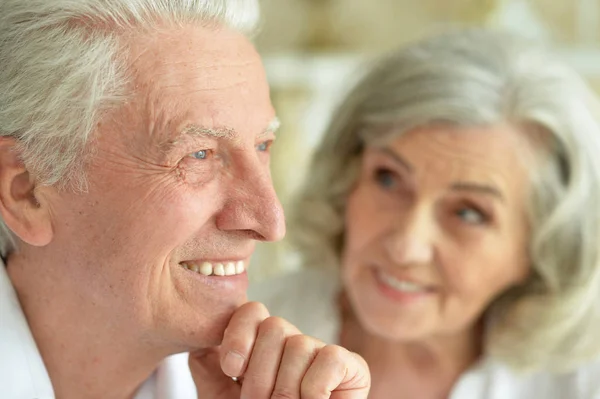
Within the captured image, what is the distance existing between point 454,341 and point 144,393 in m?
0.97

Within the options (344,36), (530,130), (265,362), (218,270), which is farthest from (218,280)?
(344,36)

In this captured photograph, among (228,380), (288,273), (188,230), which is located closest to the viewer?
(188,230)

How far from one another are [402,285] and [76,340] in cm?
86

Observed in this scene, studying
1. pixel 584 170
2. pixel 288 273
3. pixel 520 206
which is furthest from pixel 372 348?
pixel 584 170

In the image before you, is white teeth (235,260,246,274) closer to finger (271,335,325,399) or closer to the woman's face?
finger (271,335,325,399)

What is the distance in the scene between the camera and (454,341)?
6.51 feet

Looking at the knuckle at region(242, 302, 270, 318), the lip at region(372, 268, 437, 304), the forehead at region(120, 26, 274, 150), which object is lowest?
the knuckle at region(242, 302, 270, 318)

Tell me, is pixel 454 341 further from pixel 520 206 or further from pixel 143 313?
pixel 143 313

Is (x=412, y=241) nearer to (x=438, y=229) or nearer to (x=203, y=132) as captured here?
(x=438, y=229)

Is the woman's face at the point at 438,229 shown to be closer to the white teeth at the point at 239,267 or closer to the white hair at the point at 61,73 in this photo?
the white teeth at the point at 239,267

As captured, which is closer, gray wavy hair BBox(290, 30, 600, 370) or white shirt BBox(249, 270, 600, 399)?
gray wavy hair BBox(290, 30, 600, 370)

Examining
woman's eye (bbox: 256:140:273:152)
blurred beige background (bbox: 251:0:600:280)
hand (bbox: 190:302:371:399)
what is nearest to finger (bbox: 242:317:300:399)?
hand (bbox: 190:302:371:399)

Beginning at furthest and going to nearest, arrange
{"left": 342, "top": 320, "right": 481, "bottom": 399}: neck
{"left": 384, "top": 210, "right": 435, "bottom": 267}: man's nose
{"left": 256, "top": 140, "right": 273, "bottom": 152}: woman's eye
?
{"left": 342, "top": 320, "right": 481, "bottom": 399}: neck, {"left": 384, "top": 210, "right": 435, "bottom": 267}: man's nose, {"left": 256, "top": 140, "right": 273, "bottom": 152}: woman's eye

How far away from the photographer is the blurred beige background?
289 centimetres
